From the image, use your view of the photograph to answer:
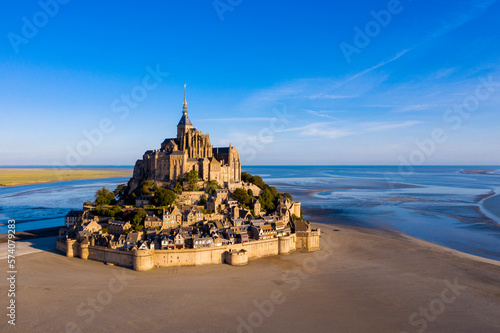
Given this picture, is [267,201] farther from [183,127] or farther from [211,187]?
[183,127]

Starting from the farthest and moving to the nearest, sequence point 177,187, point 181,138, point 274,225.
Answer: point 181,138 → point 177,187 → point 274,225

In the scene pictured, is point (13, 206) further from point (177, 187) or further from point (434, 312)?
point (434, 312)

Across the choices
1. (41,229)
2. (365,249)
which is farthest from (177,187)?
(365,249)

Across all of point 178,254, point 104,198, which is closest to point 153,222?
point 178,254

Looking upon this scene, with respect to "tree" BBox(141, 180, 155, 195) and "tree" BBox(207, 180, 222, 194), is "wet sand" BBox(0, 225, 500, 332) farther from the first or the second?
"tree" BBox(207, 180, 222, 194)

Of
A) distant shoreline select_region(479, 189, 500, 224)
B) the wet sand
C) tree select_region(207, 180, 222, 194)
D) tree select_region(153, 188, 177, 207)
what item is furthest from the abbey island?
distant shoreline select_region(479, 189, 500, 224)

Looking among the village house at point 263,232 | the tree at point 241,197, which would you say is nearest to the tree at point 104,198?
the tree at point 241,197
